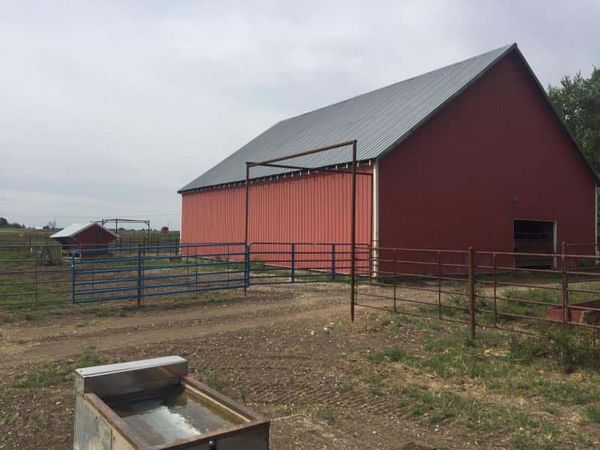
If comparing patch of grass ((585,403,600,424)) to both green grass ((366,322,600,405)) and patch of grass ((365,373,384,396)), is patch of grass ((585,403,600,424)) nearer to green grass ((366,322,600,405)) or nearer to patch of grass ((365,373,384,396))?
green grass ((366,322,600,405))

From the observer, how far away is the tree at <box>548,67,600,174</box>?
114 ft

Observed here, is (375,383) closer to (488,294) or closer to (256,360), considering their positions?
(256,360)

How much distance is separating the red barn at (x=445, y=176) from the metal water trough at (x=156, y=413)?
42.4 ft

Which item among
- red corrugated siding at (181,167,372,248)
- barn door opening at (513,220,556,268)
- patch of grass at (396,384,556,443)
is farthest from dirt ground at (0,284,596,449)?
barn door opening at (513,220,556,268)

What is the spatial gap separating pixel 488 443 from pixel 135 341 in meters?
5.88

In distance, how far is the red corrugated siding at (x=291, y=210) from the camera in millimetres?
17875

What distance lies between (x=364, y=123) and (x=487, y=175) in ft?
16.6

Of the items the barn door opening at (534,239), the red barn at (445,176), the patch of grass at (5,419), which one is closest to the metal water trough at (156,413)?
the patch of grass at (5,419)

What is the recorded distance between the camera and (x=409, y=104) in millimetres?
20359

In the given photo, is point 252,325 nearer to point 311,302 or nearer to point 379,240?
point 311,302

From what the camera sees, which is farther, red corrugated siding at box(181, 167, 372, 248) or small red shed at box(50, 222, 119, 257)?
small red shed at box(50, 222, 119, 257)

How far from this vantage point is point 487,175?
19.8m

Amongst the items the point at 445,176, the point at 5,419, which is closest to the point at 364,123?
the point at 445,176

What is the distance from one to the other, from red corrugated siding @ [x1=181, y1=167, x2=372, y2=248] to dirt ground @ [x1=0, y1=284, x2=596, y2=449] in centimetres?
534
